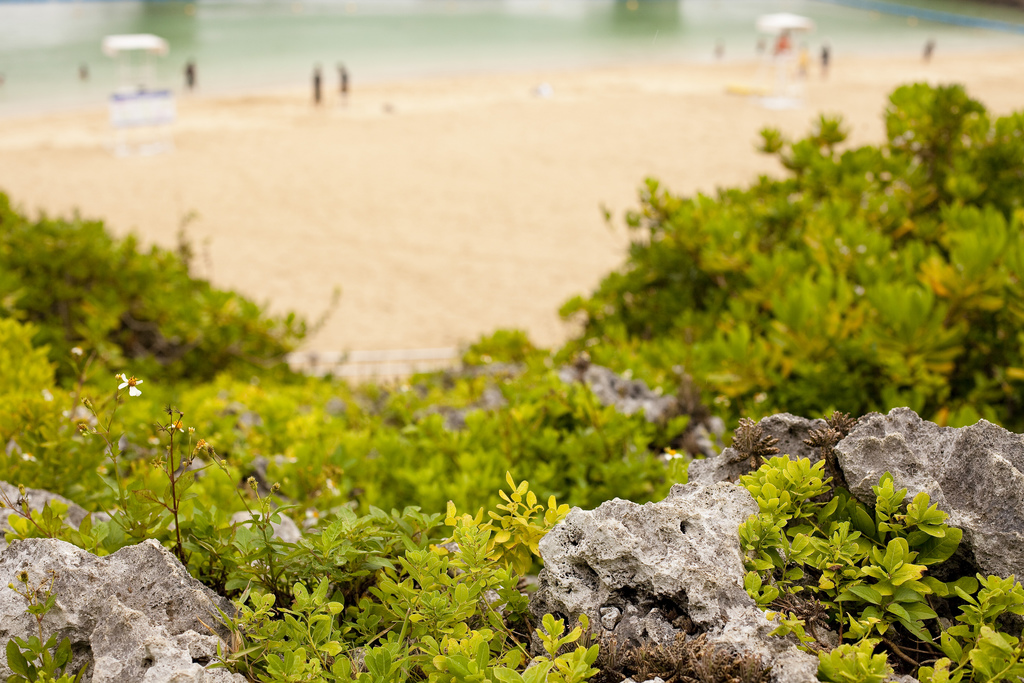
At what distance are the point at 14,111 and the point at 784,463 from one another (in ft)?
95.6

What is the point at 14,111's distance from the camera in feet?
80.4

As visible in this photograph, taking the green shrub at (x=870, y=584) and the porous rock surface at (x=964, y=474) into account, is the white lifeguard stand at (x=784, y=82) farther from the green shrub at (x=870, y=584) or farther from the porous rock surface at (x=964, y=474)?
the green shrub at (x=870, y=584)

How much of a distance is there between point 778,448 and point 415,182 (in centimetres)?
1511

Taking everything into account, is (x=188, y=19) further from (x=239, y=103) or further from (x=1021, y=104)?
(x=1021, y=104)

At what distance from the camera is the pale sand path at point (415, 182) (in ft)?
36.6

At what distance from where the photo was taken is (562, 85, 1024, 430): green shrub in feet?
9.89

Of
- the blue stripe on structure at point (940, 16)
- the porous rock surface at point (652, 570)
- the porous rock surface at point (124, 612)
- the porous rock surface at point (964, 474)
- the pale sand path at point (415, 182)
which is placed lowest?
the pale sand path at point (415, 182)

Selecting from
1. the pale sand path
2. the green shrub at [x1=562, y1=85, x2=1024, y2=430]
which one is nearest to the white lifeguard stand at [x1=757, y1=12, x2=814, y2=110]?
the pale sand path

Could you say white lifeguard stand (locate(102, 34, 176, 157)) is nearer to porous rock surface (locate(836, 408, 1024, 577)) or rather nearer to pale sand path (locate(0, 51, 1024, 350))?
pale sand path (locate(0, 51, 1024, 350))

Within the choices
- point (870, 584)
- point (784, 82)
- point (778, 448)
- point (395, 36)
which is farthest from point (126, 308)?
point (395, 36)

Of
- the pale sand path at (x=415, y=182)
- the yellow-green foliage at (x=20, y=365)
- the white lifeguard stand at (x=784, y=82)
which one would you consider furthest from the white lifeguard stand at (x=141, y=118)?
the white lifeguard stand at (x=784, y=82)

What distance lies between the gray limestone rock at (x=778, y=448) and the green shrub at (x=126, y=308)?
417cm

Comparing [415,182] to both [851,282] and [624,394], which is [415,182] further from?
[624,394]

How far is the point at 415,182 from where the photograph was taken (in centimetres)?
1617
